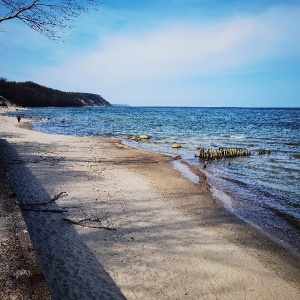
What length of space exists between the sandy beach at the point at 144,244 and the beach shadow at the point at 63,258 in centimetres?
2

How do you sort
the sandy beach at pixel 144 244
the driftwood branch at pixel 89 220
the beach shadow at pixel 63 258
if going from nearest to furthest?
the beach shadow at pixel 63 258 < the sandy beach at pixel 144 244 < the driftwood branch at pixel 89 220

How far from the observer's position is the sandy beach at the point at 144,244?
198 inches

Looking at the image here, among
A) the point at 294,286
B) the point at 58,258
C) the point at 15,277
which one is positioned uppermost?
the point at 15,277

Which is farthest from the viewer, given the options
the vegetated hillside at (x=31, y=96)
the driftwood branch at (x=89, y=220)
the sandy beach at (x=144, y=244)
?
the vegetated hillside at (x=31, y=96)

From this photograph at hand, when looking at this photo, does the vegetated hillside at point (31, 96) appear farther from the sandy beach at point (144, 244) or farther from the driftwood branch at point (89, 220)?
the driftwood branch at point (89, 220)

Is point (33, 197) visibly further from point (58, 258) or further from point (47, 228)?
point (58, 258)

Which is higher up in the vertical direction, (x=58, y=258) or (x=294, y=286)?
(x=58, y=258)

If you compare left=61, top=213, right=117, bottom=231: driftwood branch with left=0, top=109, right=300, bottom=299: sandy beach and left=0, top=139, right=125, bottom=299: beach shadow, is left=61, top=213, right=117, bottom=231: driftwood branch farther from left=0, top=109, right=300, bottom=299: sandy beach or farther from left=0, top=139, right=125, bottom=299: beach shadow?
left=0, top=139, right=125, bottom=299: beach shadow

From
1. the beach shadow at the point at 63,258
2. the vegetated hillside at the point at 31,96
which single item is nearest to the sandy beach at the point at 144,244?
the beach shadow at the point at 63,258

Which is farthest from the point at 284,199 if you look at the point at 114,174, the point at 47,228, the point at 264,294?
the point at 47,228

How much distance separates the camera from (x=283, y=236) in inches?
308

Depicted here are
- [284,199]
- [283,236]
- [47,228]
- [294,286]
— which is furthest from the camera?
[284,199]

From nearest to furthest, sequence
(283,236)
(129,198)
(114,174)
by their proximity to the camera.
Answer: (283,236)
(129,198)
(114,174)

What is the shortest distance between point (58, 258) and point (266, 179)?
39.3 feet
